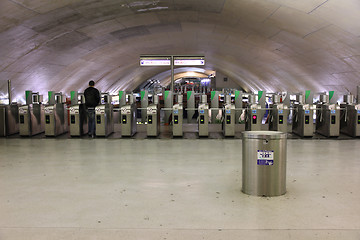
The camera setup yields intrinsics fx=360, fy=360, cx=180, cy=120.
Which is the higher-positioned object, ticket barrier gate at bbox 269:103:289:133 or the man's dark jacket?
the man's dark jacket

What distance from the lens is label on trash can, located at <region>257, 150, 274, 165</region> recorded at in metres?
4.71

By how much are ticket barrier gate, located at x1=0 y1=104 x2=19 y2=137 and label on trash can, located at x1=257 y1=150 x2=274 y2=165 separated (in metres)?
9.18

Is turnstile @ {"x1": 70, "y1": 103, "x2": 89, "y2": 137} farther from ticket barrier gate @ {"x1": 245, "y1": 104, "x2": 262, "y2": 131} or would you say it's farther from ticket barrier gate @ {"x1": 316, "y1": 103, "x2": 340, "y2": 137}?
ticket barrier gate @ {"x1": 316, "y1": 103, "x2": 340, "y2": 137}

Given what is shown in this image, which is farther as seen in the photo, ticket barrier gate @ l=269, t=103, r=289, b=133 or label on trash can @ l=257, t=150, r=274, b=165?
ticket barrier gate @ l=269, t=103, r=289, b=133

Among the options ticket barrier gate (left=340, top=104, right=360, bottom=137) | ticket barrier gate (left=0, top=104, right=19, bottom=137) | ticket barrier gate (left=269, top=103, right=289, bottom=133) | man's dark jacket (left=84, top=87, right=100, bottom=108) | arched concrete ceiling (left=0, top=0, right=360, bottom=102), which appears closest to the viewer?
arched concrete ceiling (left=0, top=0, right=360, bottom=102)

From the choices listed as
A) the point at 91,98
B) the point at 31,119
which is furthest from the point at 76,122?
the point at 31,119

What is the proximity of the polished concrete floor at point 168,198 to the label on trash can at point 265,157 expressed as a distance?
0.48 metres

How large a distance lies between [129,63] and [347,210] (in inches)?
844

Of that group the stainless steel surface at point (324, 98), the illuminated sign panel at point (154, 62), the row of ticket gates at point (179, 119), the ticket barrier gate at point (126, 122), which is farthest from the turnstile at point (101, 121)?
the stainless steel surface at point (324, 98)

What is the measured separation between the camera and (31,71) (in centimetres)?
1534

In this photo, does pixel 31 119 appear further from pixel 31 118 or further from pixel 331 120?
pixel 331 120

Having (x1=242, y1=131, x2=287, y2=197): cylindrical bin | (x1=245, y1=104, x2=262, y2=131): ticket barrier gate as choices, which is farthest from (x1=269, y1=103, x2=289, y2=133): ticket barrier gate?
(x1=242, y1=131, x2=287, y2=197): cylindrical bin

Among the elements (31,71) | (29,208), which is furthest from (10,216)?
(31,71)

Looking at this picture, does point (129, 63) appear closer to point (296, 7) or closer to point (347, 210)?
point (296, 7)
